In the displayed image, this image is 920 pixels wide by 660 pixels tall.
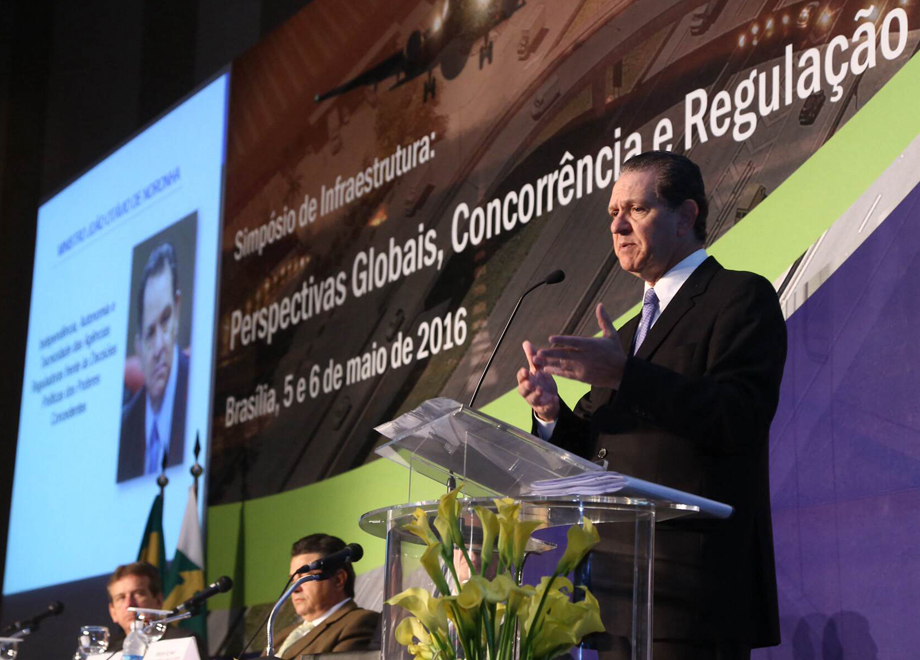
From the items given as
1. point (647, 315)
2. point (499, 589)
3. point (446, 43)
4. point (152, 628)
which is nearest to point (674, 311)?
point (647, 315)

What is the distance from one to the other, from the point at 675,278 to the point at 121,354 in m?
4.68

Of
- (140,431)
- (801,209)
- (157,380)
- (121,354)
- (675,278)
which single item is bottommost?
(675,278)

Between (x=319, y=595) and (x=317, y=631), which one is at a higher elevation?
(x=319, y=595)

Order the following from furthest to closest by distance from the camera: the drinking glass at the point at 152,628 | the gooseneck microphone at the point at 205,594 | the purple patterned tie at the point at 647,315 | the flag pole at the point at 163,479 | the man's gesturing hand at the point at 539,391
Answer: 1. the flag pole at the point at 163,479
2. the drinking glass at the point at 152,628
3. the gooseneck microphone at the point at 205,594
4. the purple patterned tie at the point at 647,315
5. the man's gesturing hand at the point at 539,391

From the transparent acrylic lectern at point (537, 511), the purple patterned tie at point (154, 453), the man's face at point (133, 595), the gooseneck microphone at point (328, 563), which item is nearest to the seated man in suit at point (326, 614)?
the man's face at point (133, 595)

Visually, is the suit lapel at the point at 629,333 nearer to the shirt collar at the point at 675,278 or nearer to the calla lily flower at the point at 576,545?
the shirt collar at the point at 675,278

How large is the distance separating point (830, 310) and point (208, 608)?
3550 mm

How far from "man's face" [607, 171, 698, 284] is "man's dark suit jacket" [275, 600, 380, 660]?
1.99 metres

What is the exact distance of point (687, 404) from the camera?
6.66 feet

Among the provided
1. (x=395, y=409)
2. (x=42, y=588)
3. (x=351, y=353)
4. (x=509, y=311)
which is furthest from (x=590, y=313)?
(x=42, y=588)

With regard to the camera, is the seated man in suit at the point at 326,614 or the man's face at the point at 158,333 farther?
the man's face at the point at 158,333

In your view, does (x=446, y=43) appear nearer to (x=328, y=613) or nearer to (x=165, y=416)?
(x=328, y=613)

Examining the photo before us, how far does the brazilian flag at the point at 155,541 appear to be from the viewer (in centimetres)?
575

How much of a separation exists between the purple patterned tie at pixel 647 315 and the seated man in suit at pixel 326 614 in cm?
196
